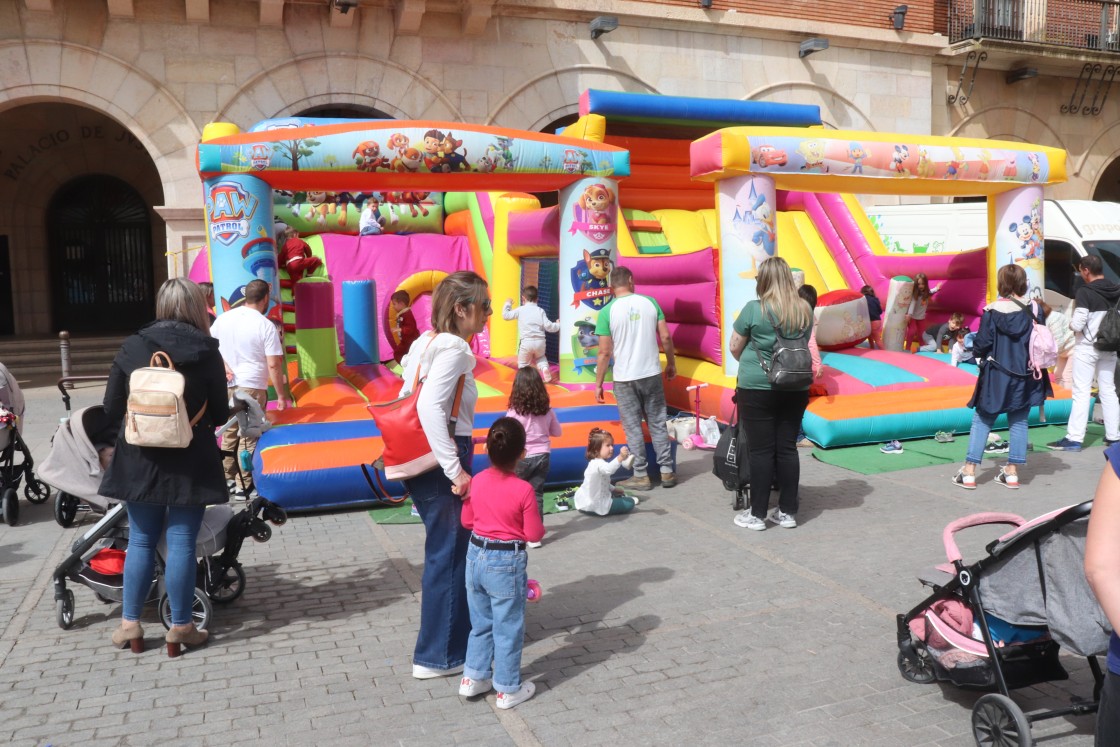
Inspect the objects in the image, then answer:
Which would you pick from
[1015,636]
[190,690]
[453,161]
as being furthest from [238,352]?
[1015,636]

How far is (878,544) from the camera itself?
217 inches

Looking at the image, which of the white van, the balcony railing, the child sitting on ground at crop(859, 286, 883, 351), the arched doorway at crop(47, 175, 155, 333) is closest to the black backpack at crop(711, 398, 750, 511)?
the child sitting on ground at crop(859, 286, 883, 351)

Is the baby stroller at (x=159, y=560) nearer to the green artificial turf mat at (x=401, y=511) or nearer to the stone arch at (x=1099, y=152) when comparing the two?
the green artificial turf mat at (x=401, y=511)

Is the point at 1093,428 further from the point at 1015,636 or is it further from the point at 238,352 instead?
the point at 238,352

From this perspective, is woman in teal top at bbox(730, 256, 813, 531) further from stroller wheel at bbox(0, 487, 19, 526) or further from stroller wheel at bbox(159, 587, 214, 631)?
stroller wheel at bbox(0, 487, 19, 526)

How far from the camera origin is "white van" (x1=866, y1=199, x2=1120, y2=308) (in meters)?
12.0

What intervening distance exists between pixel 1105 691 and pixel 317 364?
27.6 ft

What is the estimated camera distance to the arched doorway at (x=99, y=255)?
1750 centimetres

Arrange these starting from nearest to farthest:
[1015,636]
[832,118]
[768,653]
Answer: [1015,636]
[768,653]
[832,118]

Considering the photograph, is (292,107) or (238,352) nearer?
(238,352)

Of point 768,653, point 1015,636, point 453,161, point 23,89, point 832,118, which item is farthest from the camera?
point 832,118

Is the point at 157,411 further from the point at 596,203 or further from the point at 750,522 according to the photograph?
the point at 596,203

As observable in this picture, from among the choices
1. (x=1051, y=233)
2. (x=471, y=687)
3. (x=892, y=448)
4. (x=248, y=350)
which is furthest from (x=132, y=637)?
(x=1051, y=233)

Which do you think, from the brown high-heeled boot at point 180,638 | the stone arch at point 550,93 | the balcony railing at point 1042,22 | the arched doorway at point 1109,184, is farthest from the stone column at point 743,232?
the arched doorway at point 1109,184
